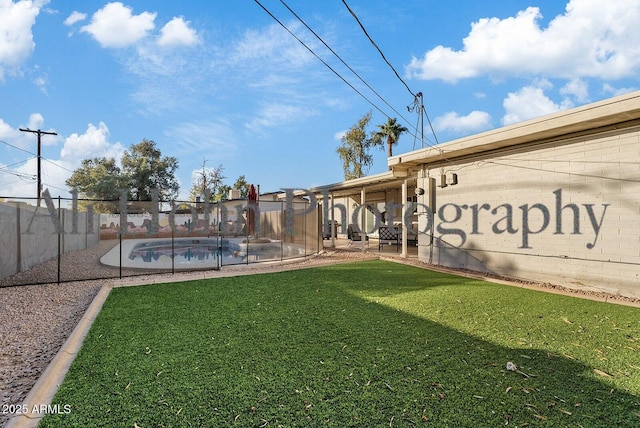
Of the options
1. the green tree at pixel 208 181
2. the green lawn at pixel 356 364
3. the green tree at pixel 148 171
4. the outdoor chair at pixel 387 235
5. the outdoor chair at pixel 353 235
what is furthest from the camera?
the green tree at pixel 208 181

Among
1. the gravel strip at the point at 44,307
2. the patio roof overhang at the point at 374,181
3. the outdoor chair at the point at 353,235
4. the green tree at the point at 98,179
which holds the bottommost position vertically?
the gravel strip at the point at 44,307

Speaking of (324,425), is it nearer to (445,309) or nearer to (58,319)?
(445,309)

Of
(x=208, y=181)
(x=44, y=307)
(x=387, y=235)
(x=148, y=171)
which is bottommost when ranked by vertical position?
(x=44, y=307)

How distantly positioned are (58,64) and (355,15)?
14.5 meters

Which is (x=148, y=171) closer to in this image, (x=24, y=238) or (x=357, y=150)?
(x=357, y=150)

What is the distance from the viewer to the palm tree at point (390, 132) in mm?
25609

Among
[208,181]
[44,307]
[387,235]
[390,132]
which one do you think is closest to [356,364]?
[44,307]

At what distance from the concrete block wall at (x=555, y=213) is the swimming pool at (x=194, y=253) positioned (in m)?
5.21

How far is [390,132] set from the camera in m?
25.6

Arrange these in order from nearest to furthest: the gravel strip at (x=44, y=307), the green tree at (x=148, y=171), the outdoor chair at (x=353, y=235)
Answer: the gravel strip at (x=44, y=307) → the outdoor chair at (x=353, y=235) → the green tree at (x=148, y=171)

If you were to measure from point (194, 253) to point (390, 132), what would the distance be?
1747 cm

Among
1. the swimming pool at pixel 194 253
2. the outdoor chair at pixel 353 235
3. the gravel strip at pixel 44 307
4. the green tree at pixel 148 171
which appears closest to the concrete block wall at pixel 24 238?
the gravel strip at pixel 44 307

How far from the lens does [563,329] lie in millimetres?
3887

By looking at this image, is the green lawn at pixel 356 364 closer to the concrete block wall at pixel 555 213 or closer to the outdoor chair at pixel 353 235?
the concrete block wall at pixel 555 213
